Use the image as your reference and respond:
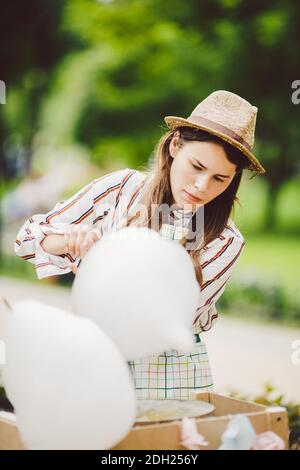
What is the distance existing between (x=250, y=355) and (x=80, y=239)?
4.95m

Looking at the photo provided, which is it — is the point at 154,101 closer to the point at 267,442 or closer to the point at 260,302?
the point at 260,302

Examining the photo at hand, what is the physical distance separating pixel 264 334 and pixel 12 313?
620 cm

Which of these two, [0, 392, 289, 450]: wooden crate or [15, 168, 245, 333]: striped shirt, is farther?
[15, 168, 245, 333]: striped shirt

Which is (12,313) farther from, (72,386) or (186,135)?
(186,135)

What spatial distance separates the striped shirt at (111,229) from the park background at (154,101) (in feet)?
14.9

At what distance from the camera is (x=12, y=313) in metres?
1.96

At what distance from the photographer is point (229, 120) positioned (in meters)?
2.40

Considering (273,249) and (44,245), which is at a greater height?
(44,245)

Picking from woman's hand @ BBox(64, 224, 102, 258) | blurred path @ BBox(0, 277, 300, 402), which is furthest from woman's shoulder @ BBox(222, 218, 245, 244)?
blurred path @ BBox(0, 277, 300, 402)

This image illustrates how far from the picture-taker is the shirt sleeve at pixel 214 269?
248 cm

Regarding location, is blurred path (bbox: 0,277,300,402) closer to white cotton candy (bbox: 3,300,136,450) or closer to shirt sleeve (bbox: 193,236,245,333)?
shirt sleeve (bbox: 193,236,245,333)

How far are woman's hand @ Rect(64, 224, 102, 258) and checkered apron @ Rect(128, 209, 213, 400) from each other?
11.0 inches

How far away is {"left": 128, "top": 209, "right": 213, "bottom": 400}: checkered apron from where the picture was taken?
2.42 metres

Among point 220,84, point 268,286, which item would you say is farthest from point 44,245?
point 220,84
